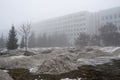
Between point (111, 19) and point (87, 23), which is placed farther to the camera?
point (87, 23)

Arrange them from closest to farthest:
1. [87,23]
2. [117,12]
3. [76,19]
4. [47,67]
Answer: [47,67] < [117,12] < [87,23] < [76,19]

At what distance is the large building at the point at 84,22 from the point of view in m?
66.6

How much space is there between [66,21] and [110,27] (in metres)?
42.3

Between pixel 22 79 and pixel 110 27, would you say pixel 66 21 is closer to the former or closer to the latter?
pixel 110 27

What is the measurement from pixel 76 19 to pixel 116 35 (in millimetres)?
39193

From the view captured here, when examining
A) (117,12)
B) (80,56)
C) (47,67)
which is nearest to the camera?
(47,67)

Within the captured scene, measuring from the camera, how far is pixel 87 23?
248 feet

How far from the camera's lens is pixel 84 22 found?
252 ft

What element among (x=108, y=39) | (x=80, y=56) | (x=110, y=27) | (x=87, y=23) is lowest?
(x=80, y=56)

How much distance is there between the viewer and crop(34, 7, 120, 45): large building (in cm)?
6656

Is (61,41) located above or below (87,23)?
below

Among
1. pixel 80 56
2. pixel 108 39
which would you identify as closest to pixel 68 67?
pixel 80 56

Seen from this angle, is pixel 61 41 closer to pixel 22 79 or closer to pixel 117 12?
pixel 117 12

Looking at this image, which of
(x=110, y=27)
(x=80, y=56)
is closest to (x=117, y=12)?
(x=110, y=27)
